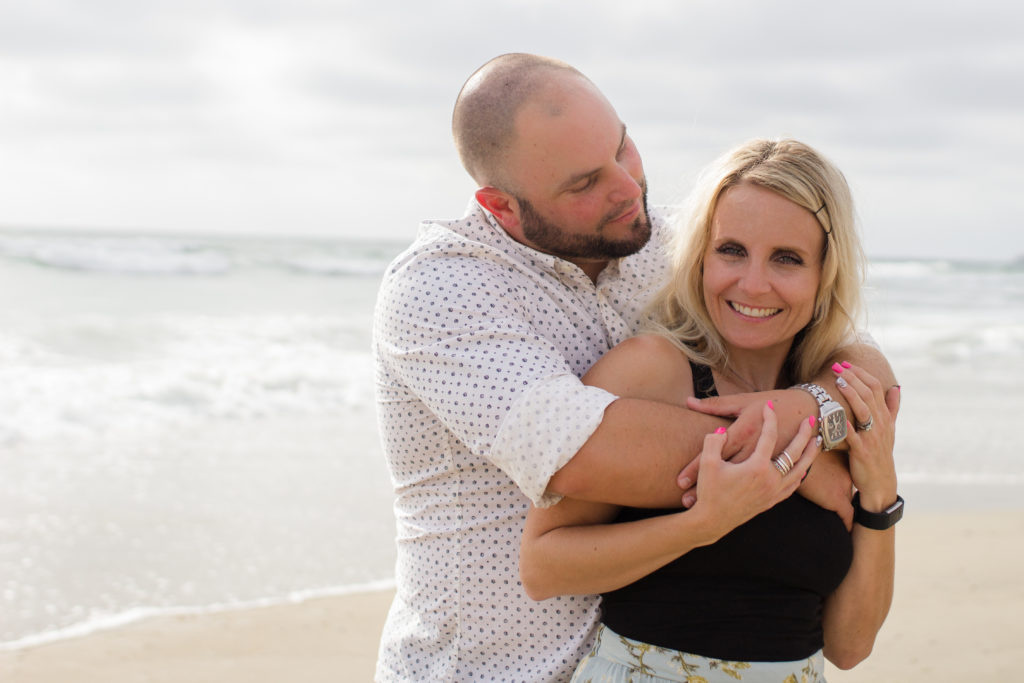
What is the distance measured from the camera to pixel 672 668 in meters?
2.13

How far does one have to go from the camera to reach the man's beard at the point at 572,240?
2.45 metres

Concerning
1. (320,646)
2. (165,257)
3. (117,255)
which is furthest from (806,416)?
(165,257)

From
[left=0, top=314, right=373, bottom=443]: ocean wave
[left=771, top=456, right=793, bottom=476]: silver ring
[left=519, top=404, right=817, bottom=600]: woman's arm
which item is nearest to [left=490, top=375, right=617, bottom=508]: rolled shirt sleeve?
[left=519, top=404, right=817, bottom=600]: woman's arm

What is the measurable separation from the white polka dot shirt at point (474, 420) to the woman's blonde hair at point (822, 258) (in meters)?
0.17

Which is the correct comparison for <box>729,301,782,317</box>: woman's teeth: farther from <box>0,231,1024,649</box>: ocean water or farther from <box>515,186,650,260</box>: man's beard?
<box>0,231,1024,649</box>: ocean water

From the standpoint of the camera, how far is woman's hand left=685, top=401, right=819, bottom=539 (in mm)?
1955

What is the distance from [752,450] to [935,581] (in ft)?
14.2

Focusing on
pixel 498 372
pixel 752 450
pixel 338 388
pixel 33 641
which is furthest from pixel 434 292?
pixel 338 388

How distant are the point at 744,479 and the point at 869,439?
448 millimetres

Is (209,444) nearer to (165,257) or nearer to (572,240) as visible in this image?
(572,240)

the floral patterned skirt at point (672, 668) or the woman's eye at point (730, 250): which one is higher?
the woman's eye at point (730, 250)

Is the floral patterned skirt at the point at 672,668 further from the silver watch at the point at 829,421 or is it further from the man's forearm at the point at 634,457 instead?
the silver watch at the point at 829,421

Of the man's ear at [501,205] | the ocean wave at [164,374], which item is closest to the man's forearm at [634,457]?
the man's ear at [501,205]

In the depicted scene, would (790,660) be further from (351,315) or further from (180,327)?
(351,315)
